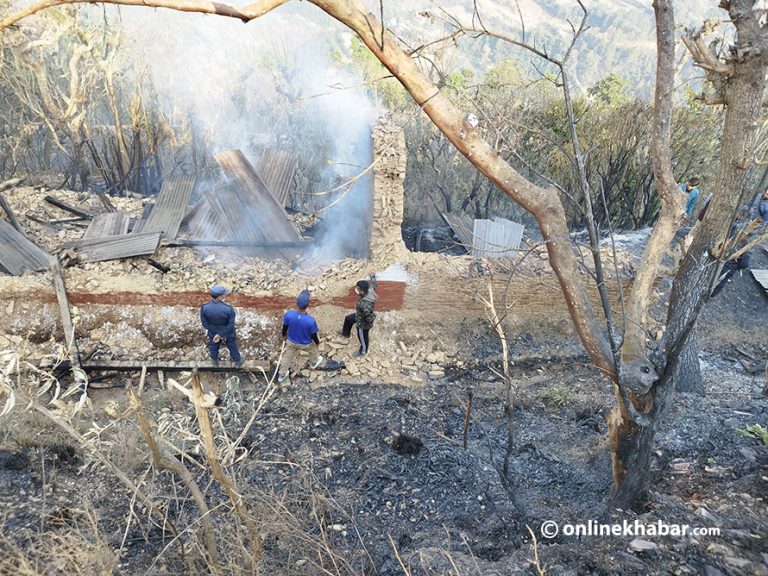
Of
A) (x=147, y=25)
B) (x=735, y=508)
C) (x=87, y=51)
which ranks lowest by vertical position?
(x=735, y=508)

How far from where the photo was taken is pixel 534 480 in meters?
4.88

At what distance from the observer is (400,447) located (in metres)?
5.34

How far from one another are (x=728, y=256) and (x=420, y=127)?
10.5m

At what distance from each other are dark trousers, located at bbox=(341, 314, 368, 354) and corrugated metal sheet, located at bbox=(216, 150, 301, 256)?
6.94ft

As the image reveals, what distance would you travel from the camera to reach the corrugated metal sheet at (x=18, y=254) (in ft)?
24.3

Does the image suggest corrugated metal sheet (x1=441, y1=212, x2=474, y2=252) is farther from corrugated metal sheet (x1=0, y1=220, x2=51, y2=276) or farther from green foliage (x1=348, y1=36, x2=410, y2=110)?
corrugated metal sheet (x1=0, y1=220, x2=51, y2=276)

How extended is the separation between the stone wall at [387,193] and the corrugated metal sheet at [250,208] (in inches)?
78.6

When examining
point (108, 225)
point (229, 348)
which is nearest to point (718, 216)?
point (229, 348)

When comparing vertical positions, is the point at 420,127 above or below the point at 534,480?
above

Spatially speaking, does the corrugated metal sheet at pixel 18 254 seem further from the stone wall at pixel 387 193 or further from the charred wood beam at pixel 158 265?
the stone wall at pixel 387 193

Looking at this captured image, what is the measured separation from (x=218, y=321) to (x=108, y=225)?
4131mm

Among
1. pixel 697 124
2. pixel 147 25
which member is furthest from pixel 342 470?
pixel 147 25

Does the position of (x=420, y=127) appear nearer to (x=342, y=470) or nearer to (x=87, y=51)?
(x=87, y=51)

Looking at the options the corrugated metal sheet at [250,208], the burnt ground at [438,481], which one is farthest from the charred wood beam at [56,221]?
the burnt ground at [438,481]
